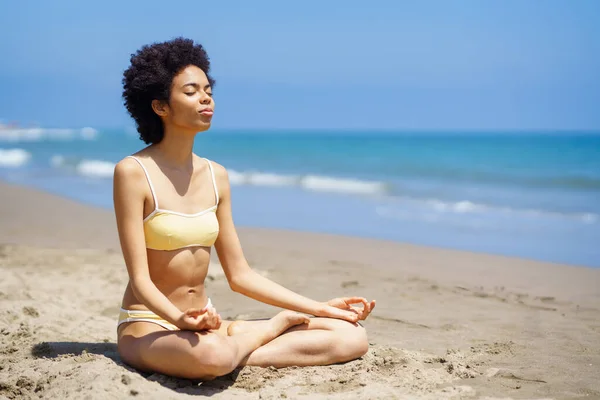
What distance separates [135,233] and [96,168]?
2297cm

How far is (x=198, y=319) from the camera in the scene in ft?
11.9

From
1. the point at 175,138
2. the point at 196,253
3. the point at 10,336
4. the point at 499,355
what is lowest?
the point at 10,336

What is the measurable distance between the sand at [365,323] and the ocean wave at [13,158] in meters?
18.2

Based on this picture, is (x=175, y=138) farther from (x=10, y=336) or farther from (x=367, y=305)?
(x=10, y=336)

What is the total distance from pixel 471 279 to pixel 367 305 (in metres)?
3.35

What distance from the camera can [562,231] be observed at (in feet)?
37.3

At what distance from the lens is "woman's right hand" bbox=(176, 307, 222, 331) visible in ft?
11.9

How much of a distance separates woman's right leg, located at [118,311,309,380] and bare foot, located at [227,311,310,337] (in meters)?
0.15

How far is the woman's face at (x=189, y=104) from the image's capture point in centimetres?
402

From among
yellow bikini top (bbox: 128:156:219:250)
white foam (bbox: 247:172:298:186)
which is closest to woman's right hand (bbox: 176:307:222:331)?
yellow bikini top (bbox: 128:156:219:250)

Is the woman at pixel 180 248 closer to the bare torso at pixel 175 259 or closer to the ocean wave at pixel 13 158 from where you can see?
the bare torso at pixel 175 259

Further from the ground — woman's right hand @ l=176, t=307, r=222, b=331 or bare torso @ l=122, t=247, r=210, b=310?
bare torso @ l=122, t=247, r=210, b=310

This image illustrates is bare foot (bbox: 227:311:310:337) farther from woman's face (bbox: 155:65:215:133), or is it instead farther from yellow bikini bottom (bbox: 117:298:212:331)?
woman's face (bbox: 155:65:215:133)

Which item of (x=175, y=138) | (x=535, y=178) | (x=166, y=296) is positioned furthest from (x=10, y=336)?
(x=535, y=178)
